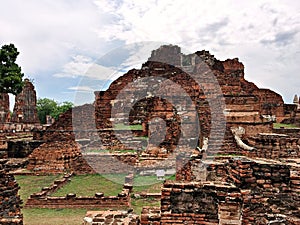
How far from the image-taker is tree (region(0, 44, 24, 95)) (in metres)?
25.5

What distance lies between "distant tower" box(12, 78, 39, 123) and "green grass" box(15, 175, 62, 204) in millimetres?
20791

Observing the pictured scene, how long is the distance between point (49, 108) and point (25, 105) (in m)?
29.9

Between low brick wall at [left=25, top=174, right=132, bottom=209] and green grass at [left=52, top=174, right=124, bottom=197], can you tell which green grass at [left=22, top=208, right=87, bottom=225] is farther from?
green grass at [left=52, top=174, right=124, bottom=197]

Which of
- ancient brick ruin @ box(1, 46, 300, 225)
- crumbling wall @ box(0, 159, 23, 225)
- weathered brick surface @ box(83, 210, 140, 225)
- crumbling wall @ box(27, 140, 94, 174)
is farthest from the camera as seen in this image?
crumbling wall @ box(27, 140, 94, 174)

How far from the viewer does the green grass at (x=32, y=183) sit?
384 inches

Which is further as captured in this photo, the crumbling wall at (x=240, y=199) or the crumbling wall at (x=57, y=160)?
the crumbling wall at (x=57, y=160)

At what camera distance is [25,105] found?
1252 inches

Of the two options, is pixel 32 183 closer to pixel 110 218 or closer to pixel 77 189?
pixel 77 189

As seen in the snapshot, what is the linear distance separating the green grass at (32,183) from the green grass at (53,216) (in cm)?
131

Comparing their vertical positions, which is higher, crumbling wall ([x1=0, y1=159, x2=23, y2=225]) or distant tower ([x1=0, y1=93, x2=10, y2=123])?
distant tower ([x1=0, y1=93, x2=10, y2=123])

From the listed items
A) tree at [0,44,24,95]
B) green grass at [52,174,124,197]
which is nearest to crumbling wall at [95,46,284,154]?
green grass at [52,174,124,197]

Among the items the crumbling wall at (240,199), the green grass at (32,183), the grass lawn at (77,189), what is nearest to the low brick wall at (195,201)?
the crumbling wall at (240,199)

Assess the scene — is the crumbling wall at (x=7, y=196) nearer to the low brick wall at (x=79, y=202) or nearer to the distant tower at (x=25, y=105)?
the low brick wall at (x=79, y=202)

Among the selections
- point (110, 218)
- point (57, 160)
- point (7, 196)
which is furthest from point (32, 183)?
point (110, 218)
